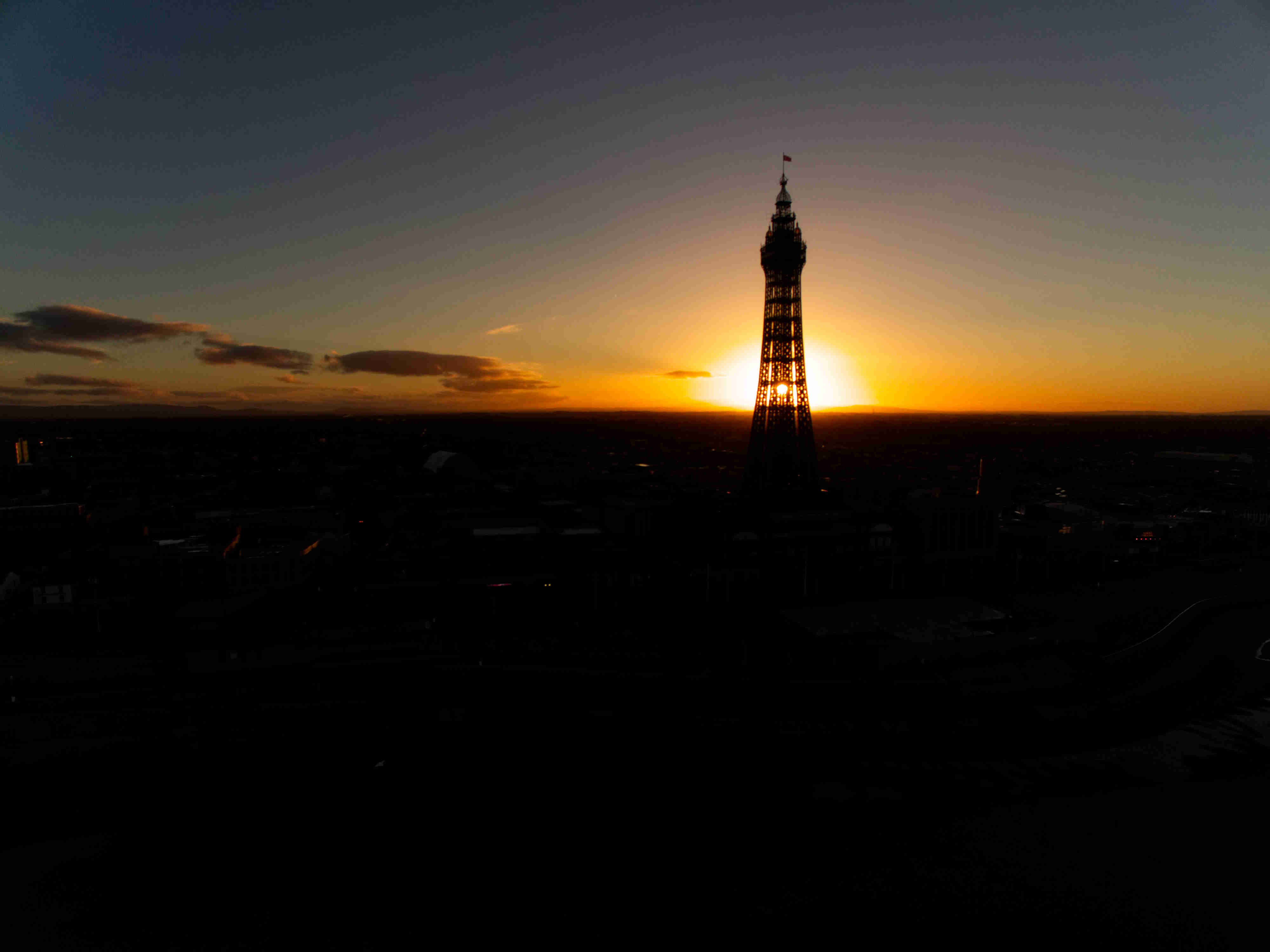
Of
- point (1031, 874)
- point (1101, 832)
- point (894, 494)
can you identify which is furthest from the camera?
point (894, 494)

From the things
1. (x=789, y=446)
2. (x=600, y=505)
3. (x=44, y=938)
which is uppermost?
(x=789, y=446)

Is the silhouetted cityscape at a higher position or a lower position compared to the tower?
lower

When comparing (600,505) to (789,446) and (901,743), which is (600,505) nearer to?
(789,446)

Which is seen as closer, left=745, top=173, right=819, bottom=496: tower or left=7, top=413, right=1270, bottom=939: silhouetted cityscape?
left=7, top=413, right=1270, bottom=939: silhouetted cityscape

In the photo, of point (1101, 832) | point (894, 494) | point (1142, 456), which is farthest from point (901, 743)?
point (1142, 456)

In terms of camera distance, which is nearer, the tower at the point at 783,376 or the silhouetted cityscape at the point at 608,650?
the silhouetted cityscape at the point at 608,650

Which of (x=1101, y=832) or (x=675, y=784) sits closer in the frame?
(x=1101, y=832)

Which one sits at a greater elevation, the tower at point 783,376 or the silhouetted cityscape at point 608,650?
the tower at point 783,376

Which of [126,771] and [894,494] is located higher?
[894,494]
